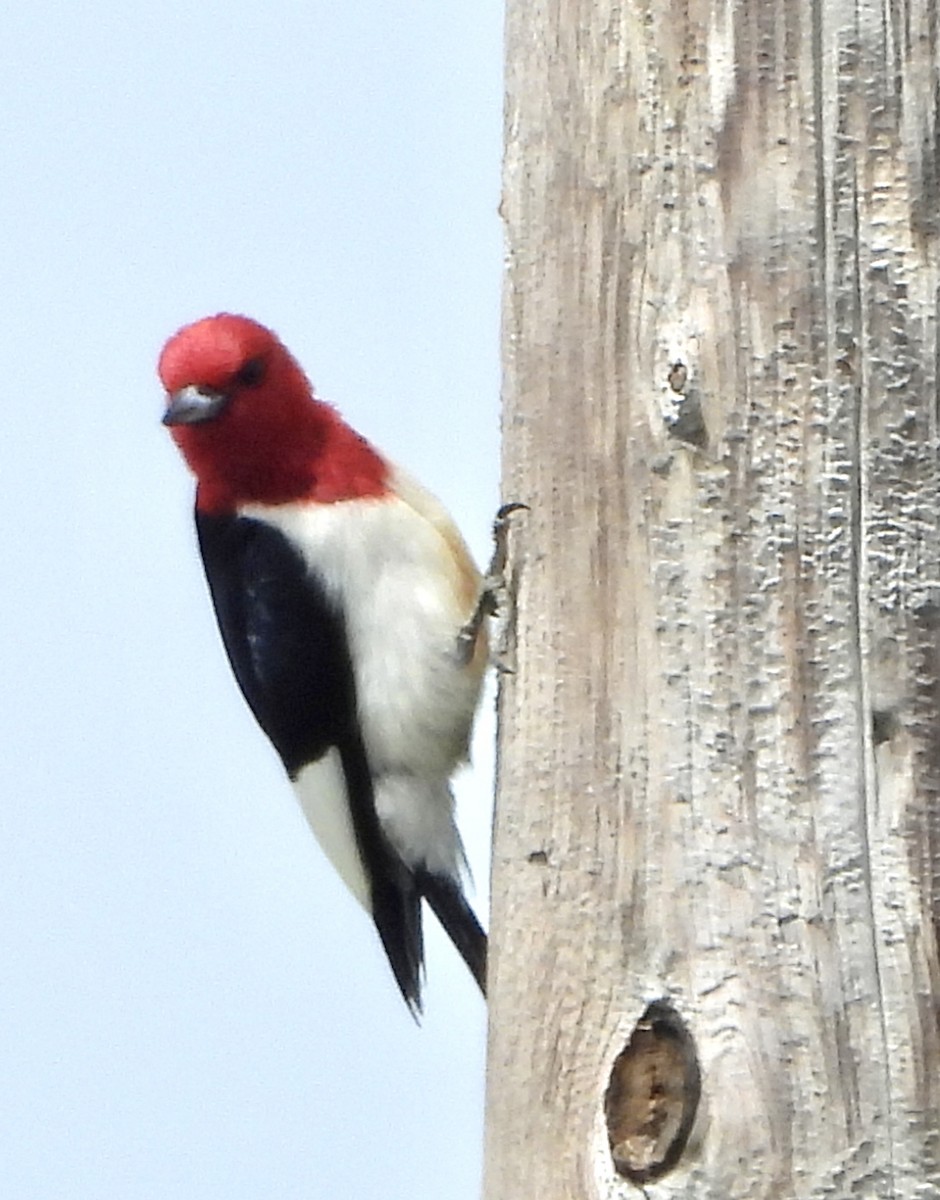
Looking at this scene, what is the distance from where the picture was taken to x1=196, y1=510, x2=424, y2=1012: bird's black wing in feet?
11.2

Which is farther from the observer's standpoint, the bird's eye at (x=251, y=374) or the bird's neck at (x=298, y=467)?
the bird's eye at (x=251, y=374)

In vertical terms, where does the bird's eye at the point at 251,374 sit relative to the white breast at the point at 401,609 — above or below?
above

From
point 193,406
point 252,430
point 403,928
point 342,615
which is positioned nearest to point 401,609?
point 342,615

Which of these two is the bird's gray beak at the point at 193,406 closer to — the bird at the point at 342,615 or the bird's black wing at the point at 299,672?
the bird at the point at 342,615

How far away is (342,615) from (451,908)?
606 mm

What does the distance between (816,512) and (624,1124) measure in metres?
0.65

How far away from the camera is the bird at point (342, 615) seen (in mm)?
3291

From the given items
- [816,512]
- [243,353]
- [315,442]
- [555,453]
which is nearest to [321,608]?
[315,442]

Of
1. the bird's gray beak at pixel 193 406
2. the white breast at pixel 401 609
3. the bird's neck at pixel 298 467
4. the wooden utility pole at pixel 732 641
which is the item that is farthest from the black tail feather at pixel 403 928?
the wooden utility pole at pixel 732 641

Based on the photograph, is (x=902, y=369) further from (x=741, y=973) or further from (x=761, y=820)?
(x=741, y=973)

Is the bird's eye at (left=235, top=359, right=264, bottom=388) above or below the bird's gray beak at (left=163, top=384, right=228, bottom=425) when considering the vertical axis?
above

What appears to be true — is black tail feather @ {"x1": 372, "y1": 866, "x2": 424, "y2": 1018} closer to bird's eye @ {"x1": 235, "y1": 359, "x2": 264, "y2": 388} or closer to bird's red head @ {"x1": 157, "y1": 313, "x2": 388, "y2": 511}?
bird's red head @ {"x1": 157, "y1": 313, "x2": 388, "y2": 511}

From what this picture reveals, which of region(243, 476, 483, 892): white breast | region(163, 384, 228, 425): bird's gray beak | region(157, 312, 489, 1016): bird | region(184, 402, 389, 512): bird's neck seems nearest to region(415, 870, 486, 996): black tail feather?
region(157, 312, 489, 1016): bird

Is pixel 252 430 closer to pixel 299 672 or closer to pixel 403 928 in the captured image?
pixel 299 672
